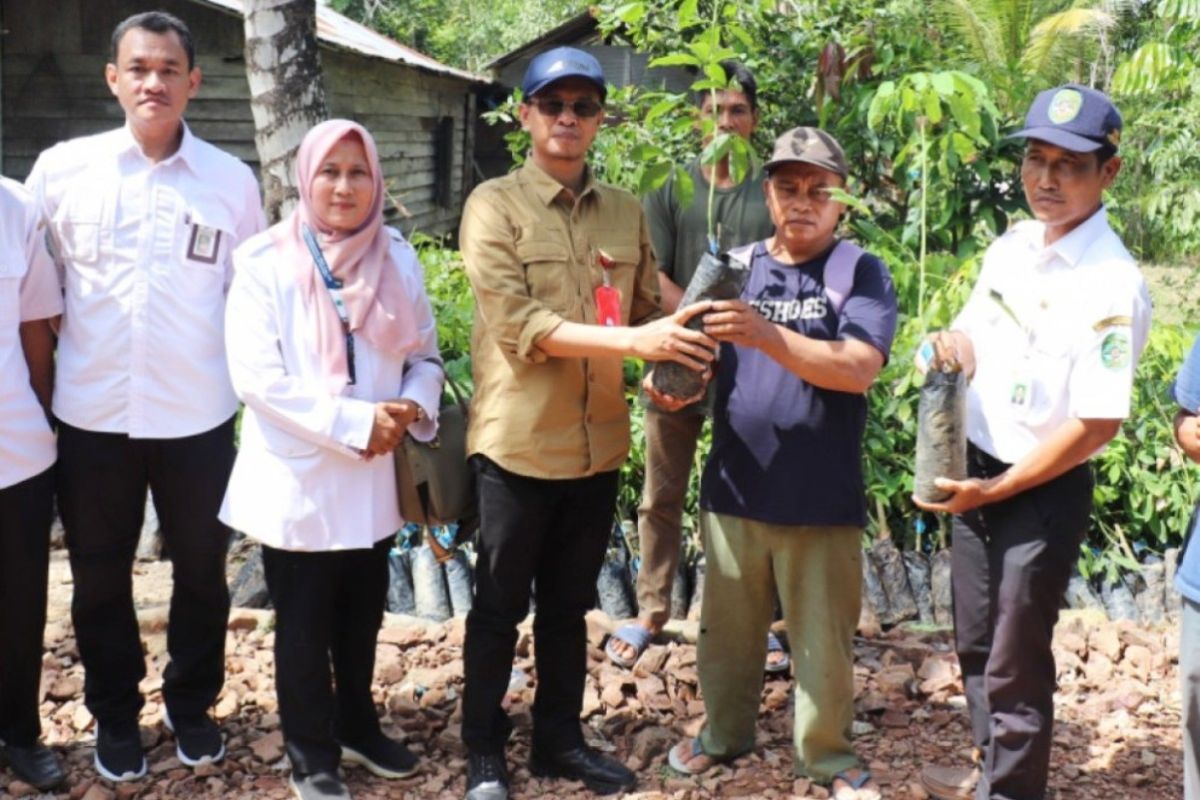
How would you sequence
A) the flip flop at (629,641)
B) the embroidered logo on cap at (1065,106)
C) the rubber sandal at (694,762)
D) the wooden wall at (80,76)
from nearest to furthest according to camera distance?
the embroidered logo on cap at (1065,106) → the rubber sandal at (694,762) → the flip flop at (629,641) → the wooden wall at (80,76)

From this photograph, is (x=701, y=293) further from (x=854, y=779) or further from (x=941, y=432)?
(x=854, y=779)

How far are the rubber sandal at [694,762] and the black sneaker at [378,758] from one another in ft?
2.44

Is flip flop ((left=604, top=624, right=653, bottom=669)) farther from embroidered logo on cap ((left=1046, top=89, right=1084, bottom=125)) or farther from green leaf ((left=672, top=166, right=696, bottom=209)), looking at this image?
embroidered logo on cap ((left=1046, top=89, right=1084, bottom=125))

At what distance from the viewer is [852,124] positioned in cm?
602

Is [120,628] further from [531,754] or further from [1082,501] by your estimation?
[1082,501]

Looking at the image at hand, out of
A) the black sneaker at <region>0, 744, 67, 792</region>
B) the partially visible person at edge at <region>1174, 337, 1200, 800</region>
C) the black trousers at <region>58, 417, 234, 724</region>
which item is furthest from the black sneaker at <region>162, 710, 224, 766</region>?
the partially visible person at edge at <region>1174, 337, 1200, 800</region>

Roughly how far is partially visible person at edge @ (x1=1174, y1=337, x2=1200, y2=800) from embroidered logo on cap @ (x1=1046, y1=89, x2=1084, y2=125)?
632 mm

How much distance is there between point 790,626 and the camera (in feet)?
11.4

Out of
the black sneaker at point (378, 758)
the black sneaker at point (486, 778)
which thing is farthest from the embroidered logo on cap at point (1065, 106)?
the black sneaker at point (378, 758)

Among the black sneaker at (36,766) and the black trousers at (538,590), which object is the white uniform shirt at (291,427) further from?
the black sneaker at (36,766)

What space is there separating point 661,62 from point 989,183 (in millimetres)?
2291

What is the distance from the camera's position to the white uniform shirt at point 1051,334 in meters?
2.97

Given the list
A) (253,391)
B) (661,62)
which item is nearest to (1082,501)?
(661,62)

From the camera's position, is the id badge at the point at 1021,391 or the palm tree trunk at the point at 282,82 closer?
the id badge at the point at 1021,391
